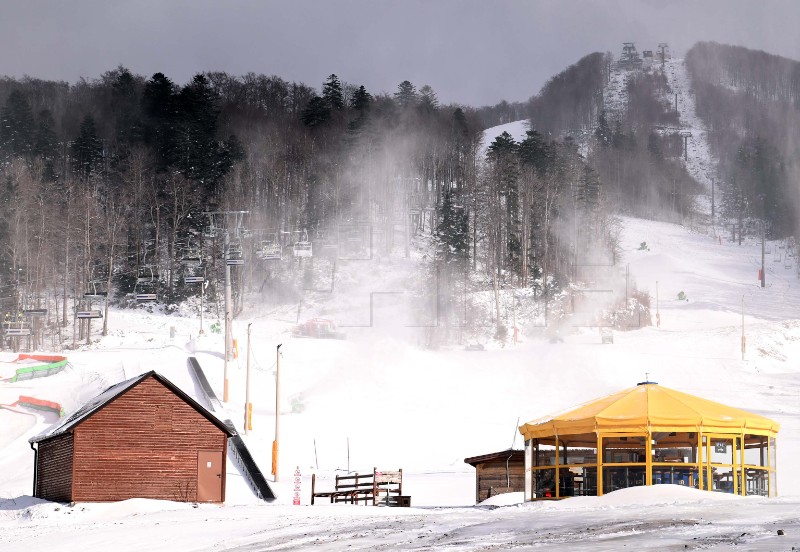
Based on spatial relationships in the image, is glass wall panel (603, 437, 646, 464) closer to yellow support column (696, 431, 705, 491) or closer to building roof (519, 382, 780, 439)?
Answer: building roof (519, 382, 780, 439)

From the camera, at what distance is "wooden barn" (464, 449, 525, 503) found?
3244 cm

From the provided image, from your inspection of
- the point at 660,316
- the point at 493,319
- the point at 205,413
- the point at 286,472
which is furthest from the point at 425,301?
the point at 205,413

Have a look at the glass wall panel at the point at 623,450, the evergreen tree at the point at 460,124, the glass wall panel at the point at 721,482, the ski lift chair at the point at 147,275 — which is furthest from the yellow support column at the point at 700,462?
the evergreen tree at the point at 460,124

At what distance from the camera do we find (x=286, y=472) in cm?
4291

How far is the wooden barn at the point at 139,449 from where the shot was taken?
35.3m

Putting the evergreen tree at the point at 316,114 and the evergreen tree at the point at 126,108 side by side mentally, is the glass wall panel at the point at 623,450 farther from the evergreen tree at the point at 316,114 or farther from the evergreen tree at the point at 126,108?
the evergreen tree at the point at 316,114

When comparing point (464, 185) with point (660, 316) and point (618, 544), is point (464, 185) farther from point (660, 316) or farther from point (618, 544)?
point (618, 544)

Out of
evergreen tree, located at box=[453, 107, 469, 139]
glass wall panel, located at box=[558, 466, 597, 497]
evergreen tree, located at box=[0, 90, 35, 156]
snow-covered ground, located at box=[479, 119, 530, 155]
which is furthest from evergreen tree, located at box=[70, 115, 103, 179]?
glass wall panel, located at box=[558, 466, 597, 497]

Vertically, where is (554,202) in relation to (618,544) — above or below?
above

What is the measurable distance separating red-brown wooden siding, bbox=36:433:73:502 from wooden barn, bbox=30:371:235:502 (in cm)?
3

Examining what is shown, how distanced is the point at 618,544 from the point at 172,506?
19.3 metres

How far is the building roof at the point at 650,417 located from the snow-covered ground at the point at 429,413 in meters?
1.02

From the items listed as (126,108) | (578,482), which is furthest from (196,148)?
(578,482)

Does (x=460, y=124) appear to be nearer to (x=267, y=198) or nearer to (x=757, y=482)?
(x=267, y=198)
